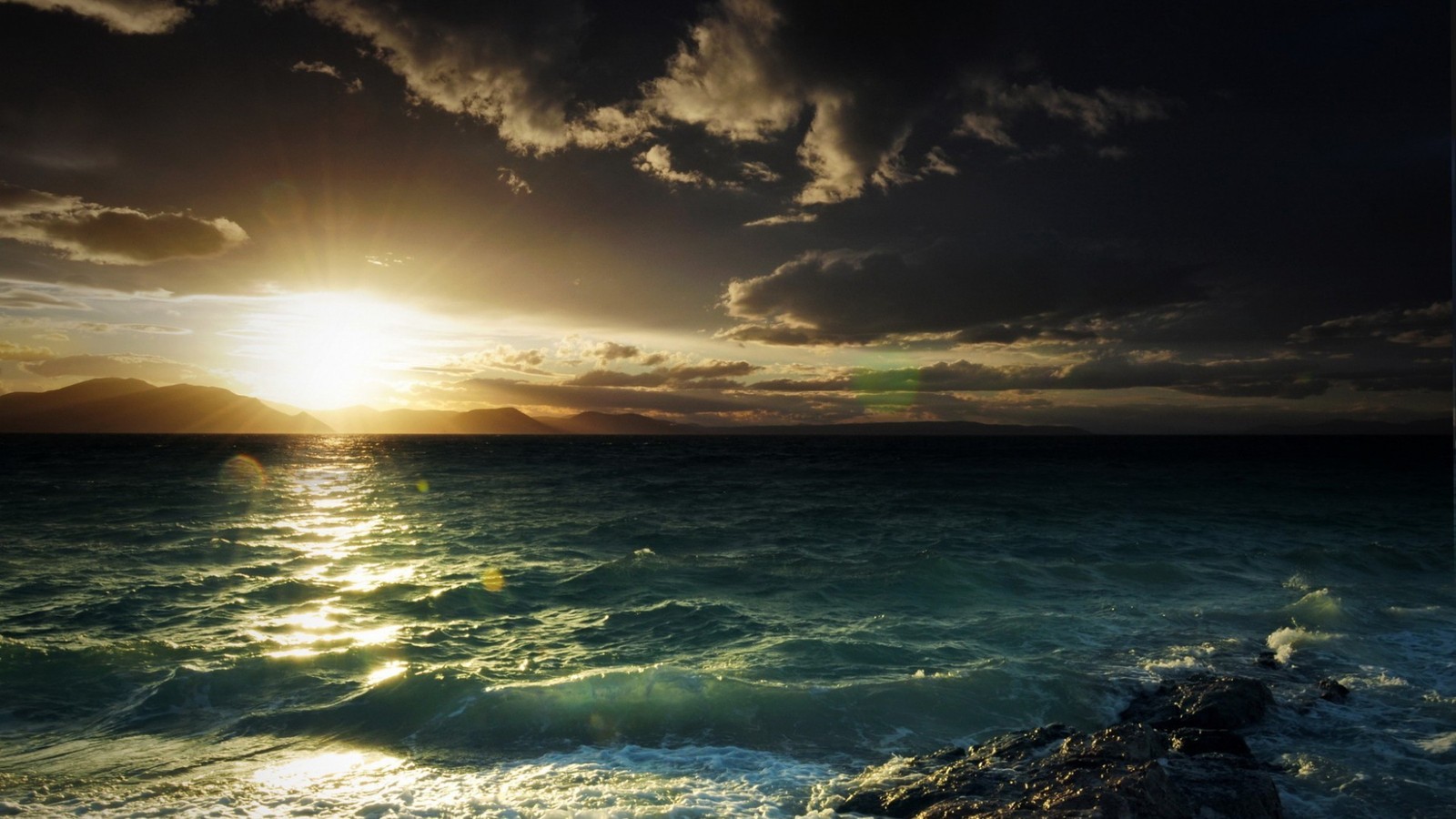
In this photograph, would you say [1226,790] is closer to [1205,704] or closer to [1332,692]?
[1205,704]

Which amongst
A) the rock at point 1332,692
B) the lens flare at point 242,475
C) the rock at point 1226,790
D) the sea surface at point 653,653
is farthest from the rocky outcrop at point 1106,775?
the lens flare at point 242,475

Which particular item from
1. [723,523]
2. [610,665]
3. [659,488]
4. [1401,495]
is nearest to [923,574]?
[610,665]

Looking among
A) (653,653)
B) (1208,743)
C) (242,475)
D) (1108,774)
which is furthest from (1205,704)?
→ (242,475)

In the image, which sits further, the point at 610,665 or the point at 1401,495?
the point at 1401,495

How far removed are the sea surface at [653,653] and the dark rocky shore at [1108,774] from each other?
0.61 m

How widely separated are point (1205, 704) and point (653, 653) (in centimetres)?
982

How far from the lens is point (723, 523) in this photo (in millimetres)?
37531

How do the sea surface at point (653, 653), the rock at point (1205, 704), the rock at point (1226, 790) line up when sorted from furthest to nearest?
the rock at point (1205, 704)
the sea surface at point (653, 653)
the rock at point (1226, 790)

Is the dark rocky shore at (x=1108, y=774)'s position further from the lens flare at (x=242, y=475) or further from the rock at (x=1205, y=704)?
the lens flare at (x=242, y=475)

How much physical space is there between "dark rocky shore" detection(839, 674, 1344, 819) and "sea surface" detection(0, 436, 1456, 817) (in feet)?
1.99

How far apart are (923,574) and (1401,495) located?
5144 centimetres

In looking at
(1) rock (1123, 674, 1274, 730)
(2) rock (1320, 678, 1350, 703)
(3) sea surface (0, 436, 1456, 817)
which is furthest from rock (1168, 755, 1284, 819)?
(2) rock (1320, 678, 1350, 703)

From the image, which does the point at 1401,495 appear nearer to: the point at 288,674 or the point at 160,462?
the point at 288,674

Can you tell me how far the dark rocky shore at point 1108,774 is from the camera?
7.27 m
